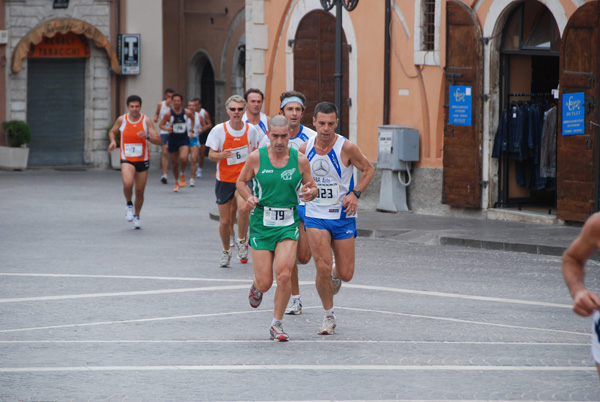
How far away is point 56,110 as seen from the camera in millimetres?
30531

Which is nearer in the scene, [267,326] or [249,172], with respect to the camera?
[249,172]

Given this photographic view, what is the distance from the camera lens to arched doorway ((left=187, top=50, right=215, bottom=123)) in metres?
36.2

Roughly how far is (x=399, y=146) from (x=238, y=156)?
632cm

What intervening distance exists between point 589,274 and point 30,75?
21.3m

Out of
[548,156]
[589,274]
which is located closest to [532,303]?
[589,274]

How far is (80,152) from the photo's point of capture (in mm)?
30922

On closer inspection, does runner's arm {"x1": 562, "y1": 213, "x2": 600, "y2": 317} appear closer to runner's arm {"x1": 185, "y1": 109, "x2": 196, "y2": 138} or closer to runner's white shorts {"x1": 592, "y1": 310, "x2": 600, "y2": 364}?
runner's white shorts {"x1": 592, "y1": 310, "x2": 600, "y2": 364}

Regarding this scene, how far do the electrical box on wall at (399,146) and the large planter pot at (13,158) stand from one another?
13403 mm

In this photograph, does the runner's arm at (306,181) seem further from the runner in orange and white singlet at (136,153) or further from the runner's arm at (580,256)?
the runner in orange and white singlet at (136,153)

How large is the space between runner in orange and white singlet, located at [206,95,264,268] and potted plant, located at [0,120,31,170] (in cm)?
1724

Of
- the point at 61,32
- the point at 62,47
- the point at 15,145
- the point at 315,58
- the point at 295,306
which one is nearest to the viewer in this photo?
the point at 295,306

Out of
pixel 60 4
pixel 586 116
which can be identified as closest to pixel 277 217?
pixel 586 116

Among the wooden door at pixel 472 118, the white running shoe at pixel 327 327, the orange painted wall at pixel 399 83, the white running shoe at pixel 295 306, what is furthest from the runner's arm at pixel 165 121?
the white running shoe at pixel 327 327

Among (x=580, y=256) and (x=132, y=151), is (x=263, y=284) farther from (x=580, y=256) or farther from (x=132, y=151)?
(x=132, y=151)
